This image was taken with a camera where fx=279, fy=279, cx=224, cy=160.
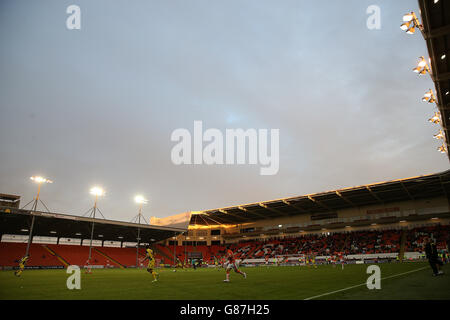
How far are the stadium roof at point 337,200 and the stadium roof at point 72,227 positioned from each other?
13.6 meters

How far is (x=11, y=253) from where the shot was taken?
1934 inches

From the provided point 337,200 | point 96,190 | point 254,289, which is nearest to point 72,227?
point 96,190

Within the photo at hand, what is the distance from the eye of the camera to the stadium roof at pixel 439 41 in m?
12.9

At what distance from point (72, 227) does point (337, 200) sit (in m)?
52.9

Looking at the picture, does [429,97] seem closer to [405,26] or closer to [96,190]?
[405,26]

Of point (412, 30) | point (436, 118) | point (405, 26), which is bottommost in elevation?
point (436, 118)

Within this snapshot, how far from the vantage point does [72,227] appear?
54.7m

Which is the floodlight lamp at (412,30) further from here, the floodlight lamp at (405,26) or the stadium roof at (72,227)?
the stadium roof at (72,227)

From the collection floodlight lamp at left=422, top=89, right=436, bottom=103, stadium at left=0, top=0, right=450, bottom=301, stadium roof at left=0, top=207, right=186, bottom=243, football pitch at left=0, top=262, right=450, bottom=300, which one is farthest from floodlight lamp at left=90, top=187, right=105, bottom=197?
floodlight lamp at left=422, top=89, right=436, bottom=103

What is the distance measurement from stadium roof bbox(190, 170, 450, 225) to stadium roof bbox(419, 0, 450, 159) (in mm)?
29922

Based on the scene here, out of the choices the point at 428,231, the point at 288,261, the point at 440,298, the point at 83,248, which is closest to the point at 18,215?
the point at 83,248

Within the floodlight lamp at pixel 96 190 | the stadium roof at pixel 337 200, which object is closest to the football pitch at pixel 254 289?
the floodlight lamp at pixel 96 190

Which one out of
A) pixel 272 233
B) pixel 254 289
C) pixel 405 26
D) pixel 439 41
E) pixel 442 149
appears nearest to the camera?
pixel 254 289

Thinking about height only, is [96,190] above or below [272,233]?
above
